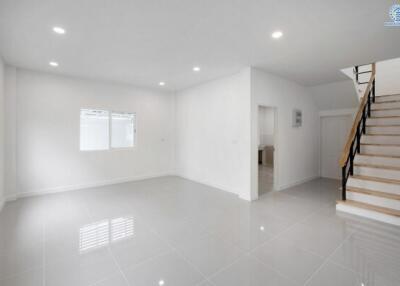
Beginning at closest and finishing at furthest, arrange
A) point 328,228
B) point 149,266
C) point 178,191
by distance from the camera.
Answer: point 149,266
point 328,228
point 178,191

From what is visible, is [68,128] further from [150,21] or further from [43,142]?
[150,21]

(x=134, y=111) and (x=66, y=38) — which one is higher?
(x=66, y=38)

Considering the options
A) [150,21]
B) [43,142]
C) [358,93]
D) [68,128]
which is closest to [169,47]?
[150,21]

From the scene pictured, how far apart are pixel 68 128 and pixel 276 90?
207 inches

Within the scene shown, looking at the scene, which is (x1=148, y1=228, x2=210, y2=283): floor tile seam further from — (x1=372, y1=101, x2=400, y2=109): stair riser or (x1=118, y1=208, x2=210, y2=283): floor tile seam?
(x1=372, y1=101, x2=400, y2=109): stair riser

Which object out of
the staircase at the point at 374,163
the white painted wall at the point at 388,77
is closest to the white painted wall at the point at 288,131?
the staircase at the point at 374,163

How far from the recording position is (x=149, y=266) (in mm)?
2053

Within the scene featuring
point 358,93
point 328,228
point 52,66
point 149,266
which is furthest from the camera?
point 358,93

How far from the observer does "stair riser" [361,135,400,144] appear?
409cm

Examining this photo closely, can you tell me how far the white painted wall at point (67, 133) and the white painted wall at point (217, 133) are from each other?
3.23 ft

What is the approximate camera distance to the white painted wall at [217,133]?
167 inches

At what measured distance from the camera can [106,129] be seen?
539cm

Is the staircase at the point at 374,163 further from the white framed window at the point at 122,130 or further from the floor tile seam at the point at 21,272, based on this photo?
the white framed window at the point at 122,130

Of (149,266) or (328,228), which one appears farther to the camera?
(328,228)
